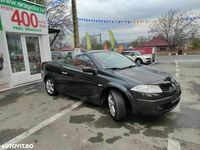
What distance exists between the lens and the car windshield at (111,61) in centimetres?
463

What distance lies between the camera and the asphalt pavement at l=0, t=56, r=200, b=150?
3254 millimetres

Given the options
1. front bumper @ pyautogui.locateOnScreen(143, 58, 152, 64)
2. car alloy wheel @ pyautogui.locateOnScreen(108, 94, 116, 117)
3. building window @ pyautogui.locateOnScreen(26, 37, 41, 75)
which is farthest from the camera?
front bumper @ pyautogui.locateOnScreen(143, 58, 152, 64)

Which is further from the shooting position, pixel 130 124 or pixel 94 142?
pixel 130 124

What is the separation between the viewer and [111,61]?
16.0 ft

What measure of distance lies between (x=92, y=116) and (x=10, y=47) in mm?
5768

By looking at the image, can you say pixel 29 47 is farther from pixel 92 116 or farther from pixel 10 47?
pixel 92 116

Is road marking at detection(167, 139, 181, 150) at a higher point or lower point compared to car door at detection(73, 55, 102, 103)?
lower

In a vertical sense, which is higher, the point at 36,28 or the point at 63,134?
the point at 36,28

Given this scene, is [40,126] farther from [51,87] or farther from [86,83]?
[51,87]

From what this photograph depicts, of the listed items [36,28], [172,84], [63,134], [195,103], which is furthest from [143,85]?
[36,28]

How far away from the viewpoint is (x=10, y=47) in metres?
8.36

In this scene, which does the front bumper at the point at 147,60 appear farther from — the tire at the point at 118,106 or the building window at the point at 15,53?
the tire at the point at 118,106

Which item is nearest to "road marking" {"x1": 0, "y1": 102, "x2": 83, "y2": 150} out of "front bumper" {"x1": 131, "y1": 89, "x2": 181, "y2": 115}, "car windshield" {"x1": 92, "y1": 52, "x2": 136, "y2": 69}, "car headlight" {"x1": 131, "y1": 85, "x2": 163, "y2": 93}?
"car windshield" {"x1": 92, "y1": 52, "x2": 136, "y2": 69}

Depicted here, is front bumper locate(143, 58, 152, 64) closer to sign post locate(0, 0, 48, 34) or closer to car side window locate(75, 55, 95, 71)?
sign post locate(0, 0, 48, 34)
